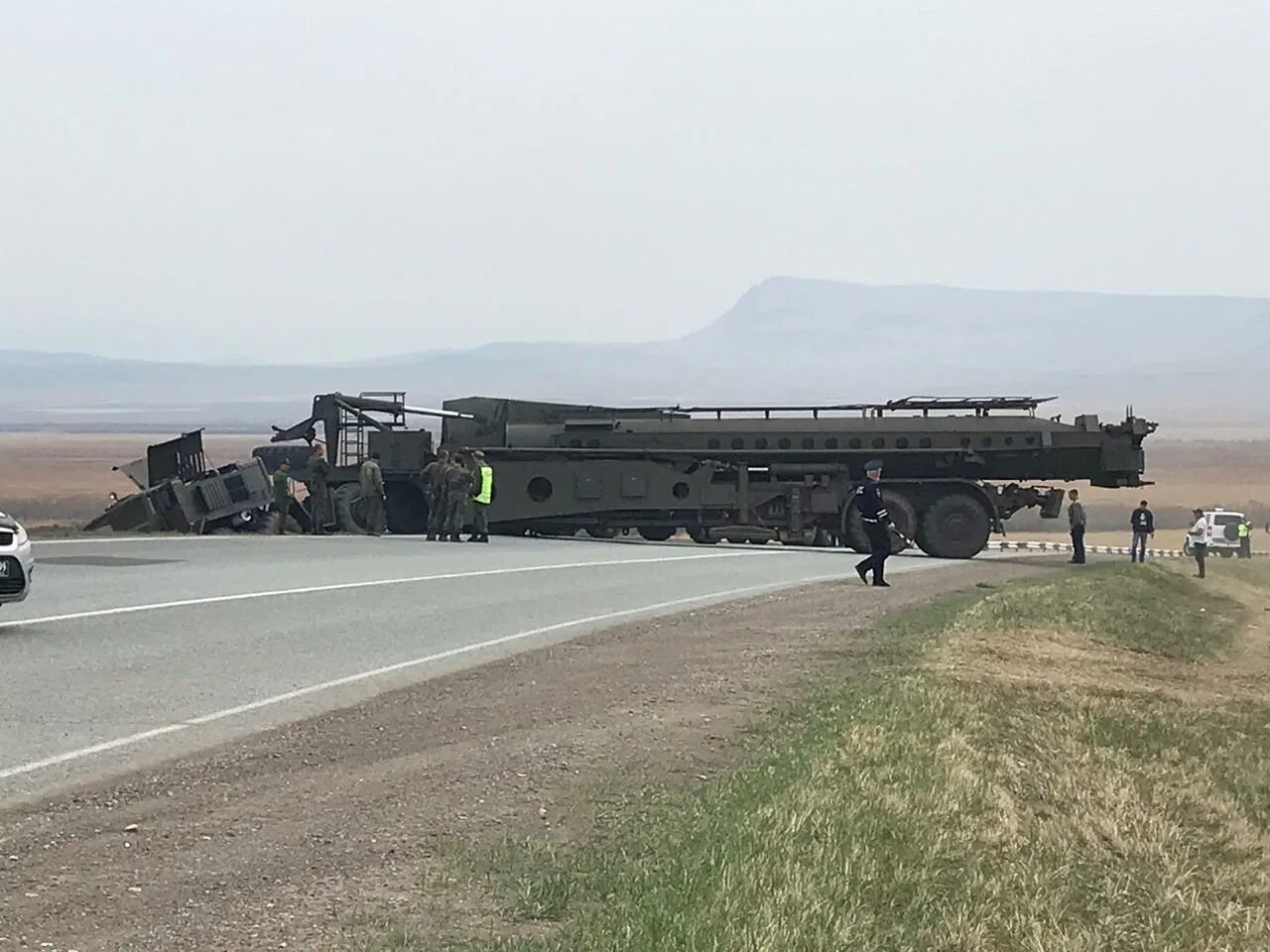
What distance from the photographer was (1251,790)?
38.2 ft

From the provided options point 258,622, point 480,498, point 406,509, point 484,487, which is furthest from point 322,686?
point 406,509

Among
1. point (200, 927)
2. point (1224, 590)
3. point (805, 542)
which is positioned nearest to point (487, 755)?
point (200, 927)

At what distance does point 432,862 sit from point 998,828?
310 cm

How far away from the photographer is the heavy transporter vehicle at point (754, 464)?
3406cm

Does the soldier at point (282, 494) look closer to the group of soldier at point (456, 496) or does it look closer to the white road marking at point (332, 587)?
the group of soldier at point (456, 496)

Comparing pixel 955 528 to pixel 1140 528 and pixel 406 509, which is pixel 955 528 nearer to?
A: pixel 406 509

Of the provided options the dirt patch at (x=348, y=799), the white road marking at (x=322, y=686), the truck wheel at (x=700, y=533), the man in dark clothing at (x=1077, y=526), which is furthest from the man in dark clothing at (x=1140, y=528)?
the dirt patch at (x=348, y=799)

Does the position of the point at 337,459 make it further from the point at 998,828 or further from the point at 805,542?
the point at 998,828

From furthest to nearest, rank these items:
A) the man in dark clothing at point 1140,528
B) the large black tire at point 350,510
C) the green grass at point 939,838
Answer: the man in dark clothing at point 1140,528 < the large black tire at point 350,510 < the green grass at point 939,838

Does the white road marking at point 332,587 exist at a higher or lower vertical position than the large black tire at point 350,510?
lower

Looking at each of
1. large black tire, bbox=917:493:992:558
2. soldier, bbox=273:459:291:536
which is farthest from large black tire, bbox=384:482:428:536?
large black tire, bbox=917:493:992:558

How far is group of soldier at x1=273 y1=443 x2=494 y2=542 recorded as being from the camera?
107ft

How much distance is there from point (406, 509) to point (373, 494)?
1.94 meters

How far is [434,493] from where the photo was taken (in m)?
33.5
